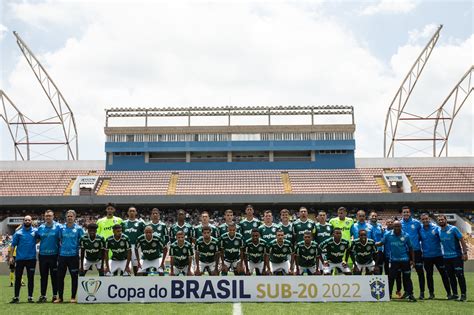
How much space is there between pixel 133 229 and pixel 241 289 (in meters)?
3.62

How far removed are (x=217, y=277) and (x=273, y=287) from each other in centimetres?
114

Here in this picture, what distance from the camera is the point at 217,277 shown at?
33.7 ft

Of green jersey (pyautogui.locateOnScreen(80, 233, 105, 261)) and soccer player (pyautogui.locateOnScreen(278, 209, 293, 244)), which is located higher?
soccer player (pyautogui.locateOnScreen(278, 209, 293, 244))

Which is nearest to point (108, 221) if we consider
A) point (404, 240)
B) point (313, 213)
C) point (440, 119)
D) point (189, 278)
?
point (189, 278)

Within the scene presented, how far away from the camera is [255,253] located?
1194 cm

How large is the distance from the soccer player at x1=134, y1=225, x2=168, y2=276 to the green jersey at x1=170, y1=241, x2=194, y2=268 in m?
0.27

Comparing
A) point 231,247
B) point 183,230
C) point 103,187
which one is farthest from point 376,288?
point 103,187

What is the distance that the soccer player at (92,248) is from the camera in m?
11.3

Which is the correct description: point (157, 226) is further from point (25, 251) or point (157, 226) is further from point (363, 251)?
point (363, 251)

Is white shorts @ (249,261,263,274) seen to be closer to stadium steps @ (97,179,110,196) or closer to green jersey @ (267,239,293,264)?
green jersey @ (267,239,293,264)

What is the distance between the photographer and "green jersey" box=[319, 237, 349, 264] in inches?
471

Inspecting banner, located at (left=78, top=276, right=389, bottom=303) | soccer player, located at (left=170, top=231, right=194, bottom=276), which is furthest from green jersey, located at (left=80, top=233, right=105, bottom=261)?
soccer player, located at (left=170, top=231, right=194, bottom=276)

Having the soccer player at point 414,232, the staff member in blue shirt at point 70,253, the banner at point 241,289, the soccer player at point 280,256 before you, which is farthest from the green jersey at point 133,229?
the soccer player at point 414,232

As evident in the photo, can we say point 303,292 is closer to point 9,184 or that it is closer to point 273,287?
point 273,287
